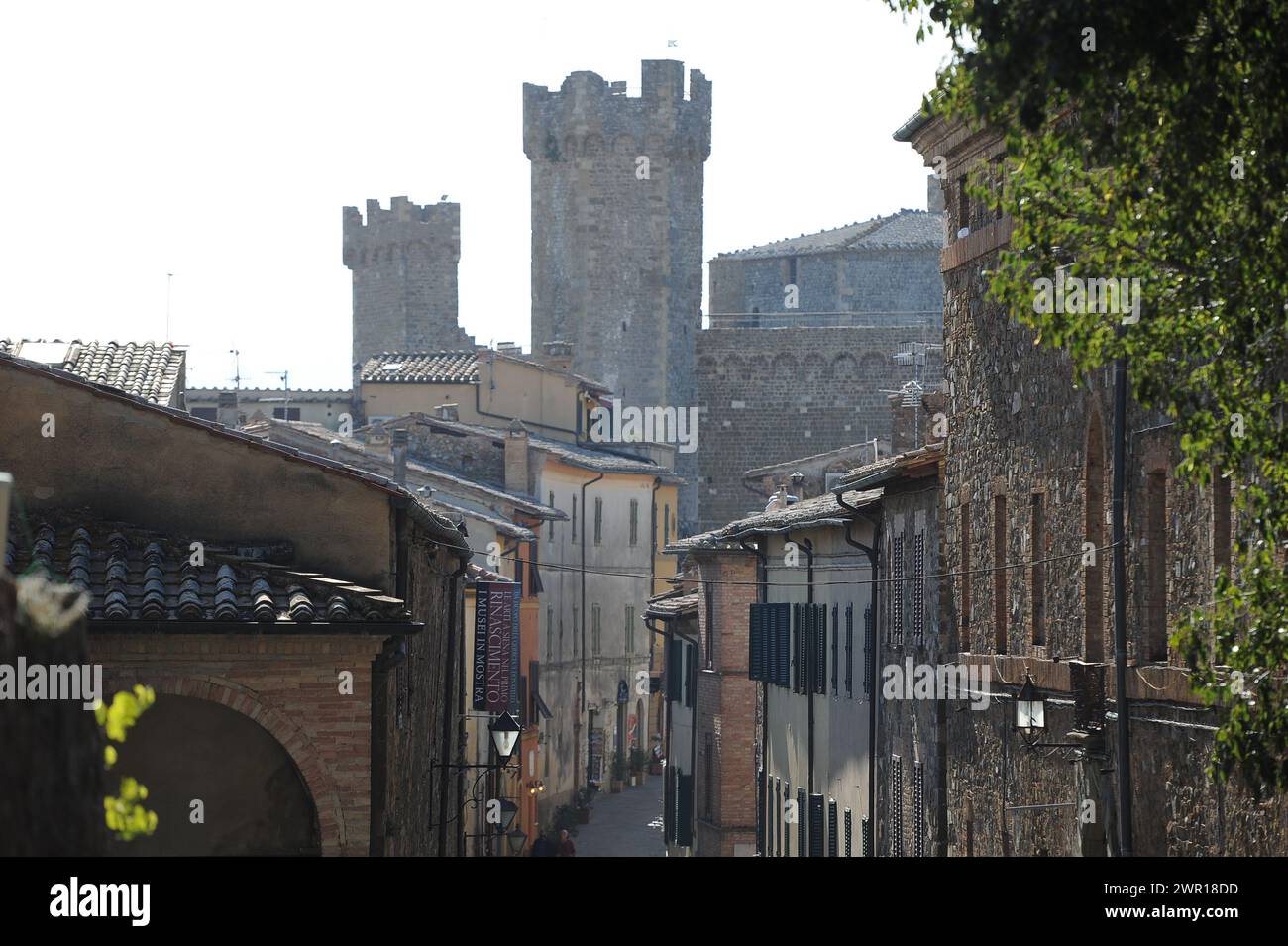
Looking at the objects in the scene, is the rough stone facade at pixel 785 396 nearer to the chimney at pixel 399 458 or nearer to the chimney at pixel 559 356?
the chimney at pixel 559 356

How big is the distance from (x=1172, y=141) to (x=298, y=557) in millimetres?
9261

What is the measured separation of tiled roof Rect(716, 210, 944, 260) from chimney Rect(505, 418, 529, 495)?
29.3m

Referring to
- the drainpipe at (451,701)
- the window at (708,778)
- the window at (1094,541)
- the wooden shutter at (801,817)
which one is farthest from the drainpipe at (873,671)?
the window at (708,778)

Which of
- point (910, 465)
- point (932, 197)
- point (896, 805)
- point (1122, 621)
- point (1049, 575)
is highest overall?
point (932, 197)

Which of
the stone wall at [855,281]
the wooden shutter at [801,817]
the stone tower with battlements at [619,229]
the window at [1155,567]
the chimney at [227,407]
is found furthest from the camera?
the stone wall at [855,281]

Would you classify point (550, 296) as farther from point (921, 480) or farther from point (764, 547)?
point (921, 480)

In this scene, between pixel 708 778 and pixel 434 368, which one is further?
pixel 434 368

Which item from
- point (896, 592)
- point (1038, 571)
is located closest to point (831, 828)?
point (896, 592)

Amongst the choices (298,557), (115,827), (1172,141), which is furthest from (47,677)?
(298,557)

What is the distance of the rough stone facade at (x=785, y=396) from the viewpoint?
216 feet

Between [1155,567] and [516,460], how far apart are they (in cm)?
3236

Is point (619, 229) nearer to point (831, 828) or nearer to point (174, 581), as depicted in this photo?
point (831, 828)

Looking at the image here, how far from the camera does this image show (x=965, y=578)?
20125 millimetres

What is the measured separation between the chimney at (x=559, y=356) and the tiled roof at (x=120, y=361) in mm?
34064
